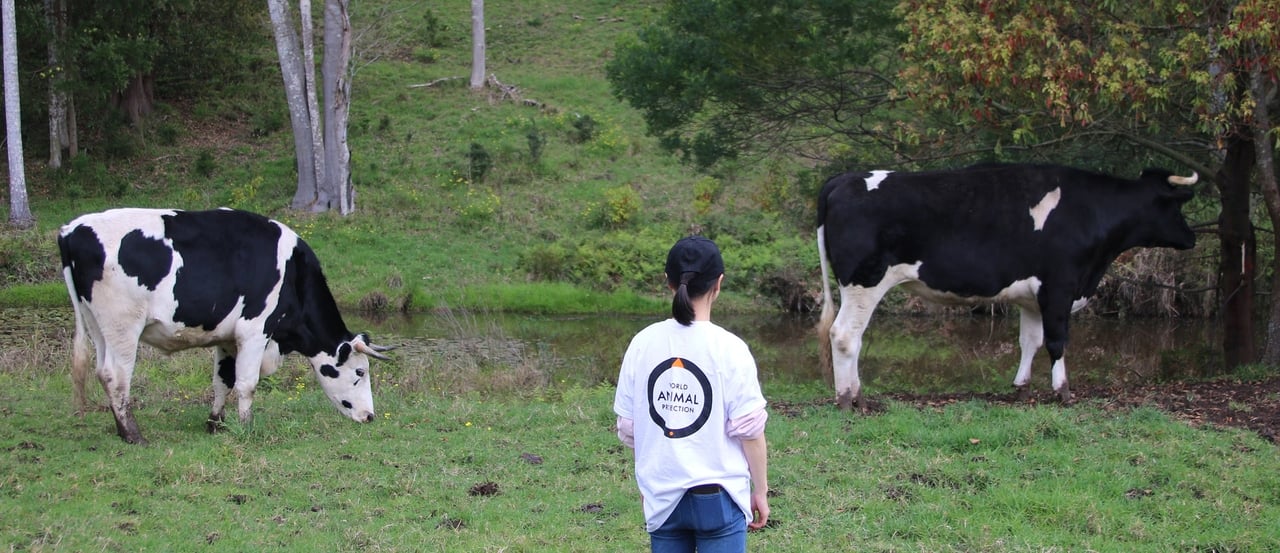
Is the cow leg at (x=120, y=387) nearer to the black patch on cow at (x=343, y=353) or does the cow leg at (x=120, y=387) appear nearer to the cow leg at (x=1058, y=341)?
the black patch on cow at (x=343, y=353)

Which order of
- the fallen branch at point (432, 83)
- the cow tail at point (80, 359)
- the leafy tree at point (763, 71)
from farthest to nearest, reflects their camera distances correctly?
the fallen branch at point (432, 83), the leafy tree at point (763, 71), the cow tail at point (80, 359)

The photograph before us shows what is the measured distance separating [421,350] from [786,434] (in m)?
8.49

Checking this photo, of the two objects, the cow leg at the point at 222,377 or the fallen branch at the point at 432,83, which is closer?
the cow leg at the point at 222,377

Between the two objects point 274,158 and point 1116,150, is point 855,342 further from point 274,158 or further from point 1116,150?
point 274,158

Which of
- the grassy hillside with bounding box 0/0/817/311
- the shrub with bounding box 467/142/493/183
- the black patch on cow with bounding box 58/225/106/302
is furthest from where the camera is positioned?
the shrub with bounding box 467/142/493/183

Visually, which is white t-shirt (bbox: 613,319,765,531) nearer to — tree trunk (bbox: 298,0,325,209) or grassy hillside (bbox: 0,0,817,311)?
grassy hillside (bbox: 0,0,817,311)

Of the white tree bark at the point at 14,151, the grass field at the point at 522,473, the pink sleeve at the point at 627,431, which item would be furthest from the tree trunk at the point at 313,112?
the pink sleeve at the point at 627,431

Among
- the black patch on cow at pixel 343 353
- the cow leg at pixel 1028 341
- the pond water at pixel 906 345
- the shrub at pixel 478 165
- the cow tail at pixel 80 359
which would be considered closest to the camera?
the cow tail at pixel 80 359

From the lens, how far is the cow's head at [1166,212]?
35.0 feet

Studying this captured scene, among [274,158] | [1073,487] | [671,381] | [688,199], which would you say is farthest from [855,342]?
[274,158]

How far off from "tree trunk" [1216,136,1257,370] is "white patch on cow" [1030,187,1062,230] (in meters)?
2.41

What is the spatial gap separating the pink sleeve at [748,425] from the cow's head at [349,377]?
21.6 ft

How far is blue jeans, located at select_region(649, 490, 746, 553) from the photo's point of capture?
4.08m

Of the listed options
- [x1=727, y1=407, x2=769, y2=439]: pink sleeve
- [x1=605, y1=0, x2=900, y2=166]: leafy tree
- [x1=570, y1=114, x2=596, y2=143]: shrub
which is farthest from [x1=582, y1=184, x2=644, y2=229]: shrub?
[x1=727, y1=407, x2=769, y2=439]: pink sleeve
